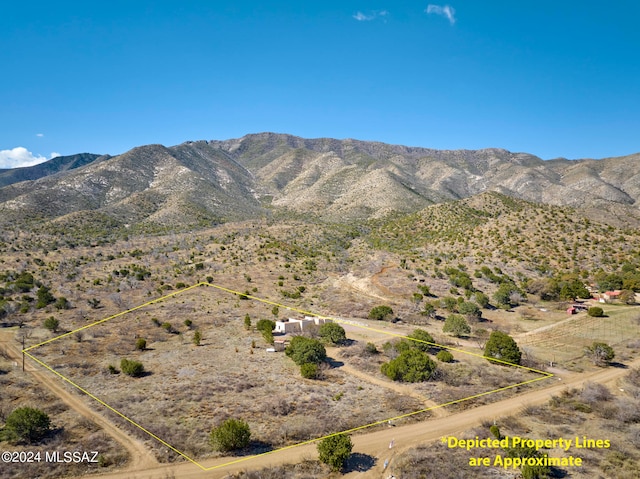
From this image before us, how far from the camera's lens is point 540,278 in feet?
181

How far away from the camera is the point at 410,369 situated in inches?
1009

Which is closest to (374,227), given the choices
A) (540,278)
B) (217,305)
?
(540,278)

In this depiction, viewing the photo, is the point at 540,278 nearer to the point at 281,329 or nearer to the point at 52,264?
the point at 281,329

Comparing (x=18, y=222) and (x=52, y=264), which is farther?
(x=18, y=222)

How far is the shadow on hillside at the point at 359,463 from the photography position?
16.1 meters

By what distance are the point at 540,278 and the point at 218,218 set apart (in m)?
86.4

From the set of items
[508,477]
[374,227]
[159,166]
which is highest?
[159,166]

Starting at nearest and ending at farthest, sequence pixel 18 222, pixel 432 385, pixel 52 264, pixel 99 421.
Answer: pixel 99 421 < pixel 432 385 < pixel 52 264 < pixel 18 222

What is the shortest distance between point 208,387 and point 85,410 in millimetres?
6491

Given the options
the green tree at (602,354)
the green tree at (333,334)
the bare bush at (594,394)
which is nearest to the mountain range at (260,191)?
the green tree at (602,354)

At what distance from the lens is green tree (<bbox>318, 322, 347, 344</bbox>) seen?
107 ft

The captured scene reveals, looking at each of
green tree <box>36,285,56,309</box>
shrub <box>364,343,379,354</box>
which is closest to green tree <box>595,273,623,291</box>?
shrub <box>364,343,379,354</box>

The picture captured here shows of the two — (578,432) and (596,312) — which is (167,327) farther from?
(596,312)

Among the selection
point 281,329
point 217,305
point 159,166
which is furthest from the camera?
point 159,166
